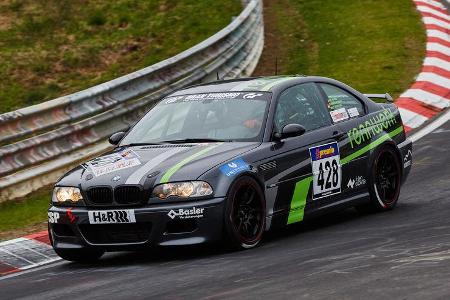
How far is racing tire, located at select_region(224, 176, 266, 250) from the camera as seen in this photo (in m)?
8.55

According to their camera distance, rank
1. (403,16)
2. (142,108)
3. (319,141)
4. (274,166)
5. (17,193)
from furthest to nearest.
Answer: (403,16)
(142,108)
(17,193)
(319,141)
(274,166)

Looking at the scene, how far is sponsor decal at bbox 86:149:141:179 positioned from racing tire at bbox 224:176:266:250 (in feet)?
2.69

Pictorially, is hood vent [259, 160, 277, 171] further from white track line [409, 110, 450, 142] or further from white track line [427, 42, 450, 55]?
white track line [427, 42, 450, 55]

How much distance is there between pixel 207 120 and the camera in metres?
9.59

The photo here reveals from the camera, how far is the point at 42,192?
39.9ft

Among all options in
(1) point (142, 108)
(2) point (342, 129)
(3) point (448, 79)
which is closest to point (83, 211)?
(2) point (342, 129)

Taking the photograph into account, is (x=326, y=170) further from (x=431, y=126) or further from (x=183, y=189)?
(x=431, y=126)

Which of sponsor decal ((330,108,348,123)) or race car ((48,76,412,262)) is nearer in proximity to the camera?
race car ((48,76,412,262))

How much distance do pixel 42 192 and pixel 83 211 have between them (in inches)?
140

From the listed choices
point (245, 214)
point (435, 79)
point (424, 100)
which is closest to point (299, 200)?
point (245, 214)

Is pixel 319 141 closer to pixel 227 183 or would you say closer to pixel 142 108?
pixel 227 183

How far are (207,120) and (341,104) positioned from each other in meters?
1.49

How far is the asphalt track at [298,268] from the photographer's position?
6703 mm

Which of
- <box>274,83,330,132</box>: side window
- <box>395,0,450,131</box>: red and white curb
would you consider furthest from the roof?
<box>395,0,450,131</box>: red and white curb
